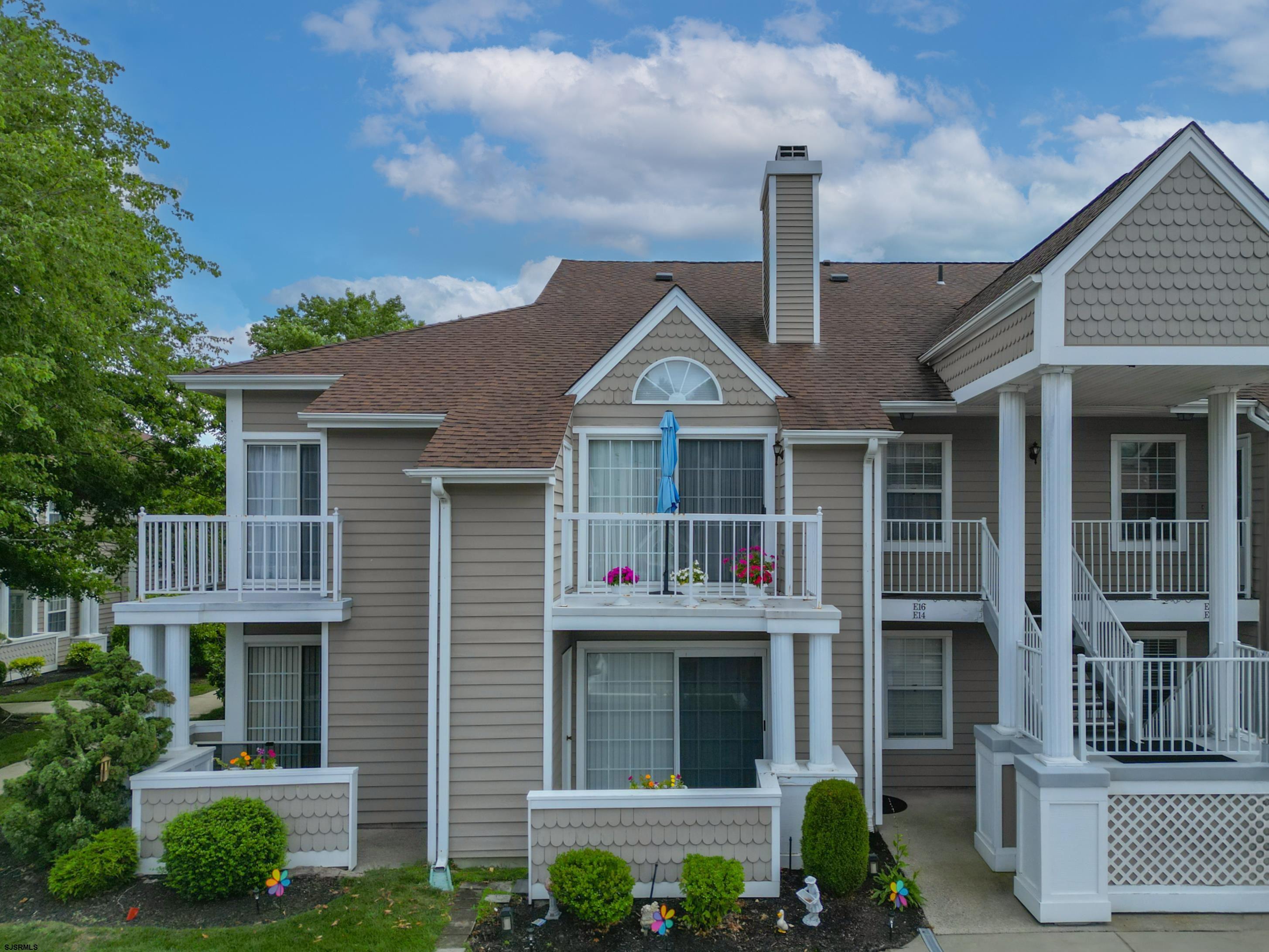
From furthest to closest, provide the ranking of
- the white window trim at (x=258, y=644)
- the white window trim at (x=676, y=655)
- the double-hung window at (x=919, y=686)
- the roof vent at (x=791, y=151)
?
the roof vent at (x=791, y=151) < the double-hung window at (x=919, y=686) < the white window trim at (x=258, y=644) < the white window trim at (x=676, y=655)

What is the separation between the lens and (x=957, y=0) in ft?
40.4

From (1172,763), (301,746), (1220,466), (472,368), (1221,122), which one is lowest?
(301,746)

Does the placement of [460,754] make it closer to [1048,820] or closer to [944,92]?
[1048,820]

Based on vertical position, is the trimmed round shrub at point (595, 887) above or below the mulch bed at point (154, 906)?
above

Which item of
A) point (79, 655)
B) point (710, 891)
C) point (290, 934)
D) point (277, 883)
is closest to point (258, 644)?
point (277, 883)

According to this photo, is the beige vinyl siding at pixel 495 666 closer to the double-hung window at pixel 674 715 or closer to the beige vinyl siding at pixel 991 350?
the double-hung window at pixel 674 715

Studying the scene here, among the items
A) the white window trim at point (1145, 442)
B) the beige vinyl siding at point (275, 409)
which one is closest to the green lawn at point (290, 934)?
the beige vinyl siding at point (275, 409)

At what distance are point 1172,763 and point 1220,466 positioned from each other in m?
3.53

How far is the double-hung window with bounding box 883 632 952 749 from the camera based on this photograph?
1096 centimetres

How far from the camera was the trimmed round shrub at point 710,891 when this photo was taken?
6.73 metres

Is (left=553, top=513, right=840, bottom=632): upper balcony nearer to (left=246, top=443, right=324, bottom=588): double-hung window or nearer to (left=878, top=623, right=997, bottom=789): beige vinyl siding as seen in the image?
(left=878, top=623, right=997, bottom=789): beige vinyl siding

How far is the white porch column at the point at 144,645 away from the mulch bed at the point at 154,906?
7.60 feet

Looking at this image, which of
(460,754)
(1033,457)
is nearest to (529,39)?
(1033,457)

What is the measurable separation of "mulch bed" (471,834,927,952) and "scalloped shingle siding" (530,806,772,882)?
0.35 meters
